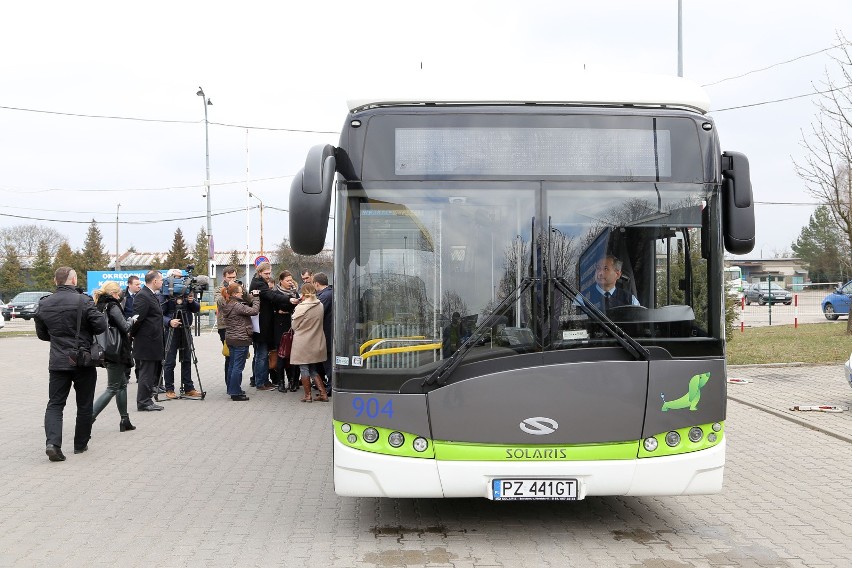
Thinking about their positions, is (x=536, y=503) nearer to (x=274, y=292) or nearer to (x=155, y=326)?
(x=155, y=326)

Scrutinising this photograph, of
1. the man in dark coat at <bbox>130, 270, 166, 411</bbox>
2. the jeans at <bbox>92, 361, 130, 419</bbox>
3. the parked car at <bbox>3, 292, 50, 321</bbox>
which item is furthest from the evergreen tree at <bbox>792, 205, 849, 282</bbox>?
the jeans at <bbox>92, 361, 130, 419</bbox>

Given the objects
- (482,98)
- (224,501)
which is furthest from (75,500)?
(482,98)

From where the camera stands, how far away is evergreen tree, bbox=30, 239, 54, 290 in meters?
82.8

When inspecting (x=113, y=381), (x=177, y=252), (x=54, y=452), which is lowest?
(x=54, y=452)

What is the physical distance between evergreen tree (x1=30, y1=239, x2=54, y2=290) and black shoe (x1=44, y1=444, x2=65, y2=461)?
3069 inches

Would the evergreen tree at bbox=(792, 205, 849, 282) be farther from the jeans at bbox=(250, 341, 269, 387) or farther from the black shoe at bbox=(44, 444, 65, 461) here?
the black shoe at bbox=(44, 444, 65, 461)

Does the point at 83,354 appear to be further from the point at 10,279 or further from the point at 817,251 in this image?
the point at 817,251

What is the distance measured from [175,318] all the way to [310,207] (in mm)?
9004

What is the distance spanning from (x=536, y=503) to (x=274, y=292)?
25.8ft

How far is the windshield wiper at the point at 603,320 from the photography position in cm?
579

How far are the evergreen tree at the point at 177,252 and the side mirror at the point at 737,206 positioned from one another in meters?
95.7

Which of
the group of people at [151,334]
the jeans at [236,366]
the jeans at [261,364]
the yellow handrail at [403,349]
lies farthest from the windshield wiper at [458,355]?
the jeans at [261,364]

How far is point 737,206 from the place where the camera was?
6.08 meters

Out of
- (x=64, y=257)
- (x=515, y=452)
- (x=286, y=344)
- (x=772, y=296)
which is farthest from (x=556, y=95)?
(x=64, y=257)
